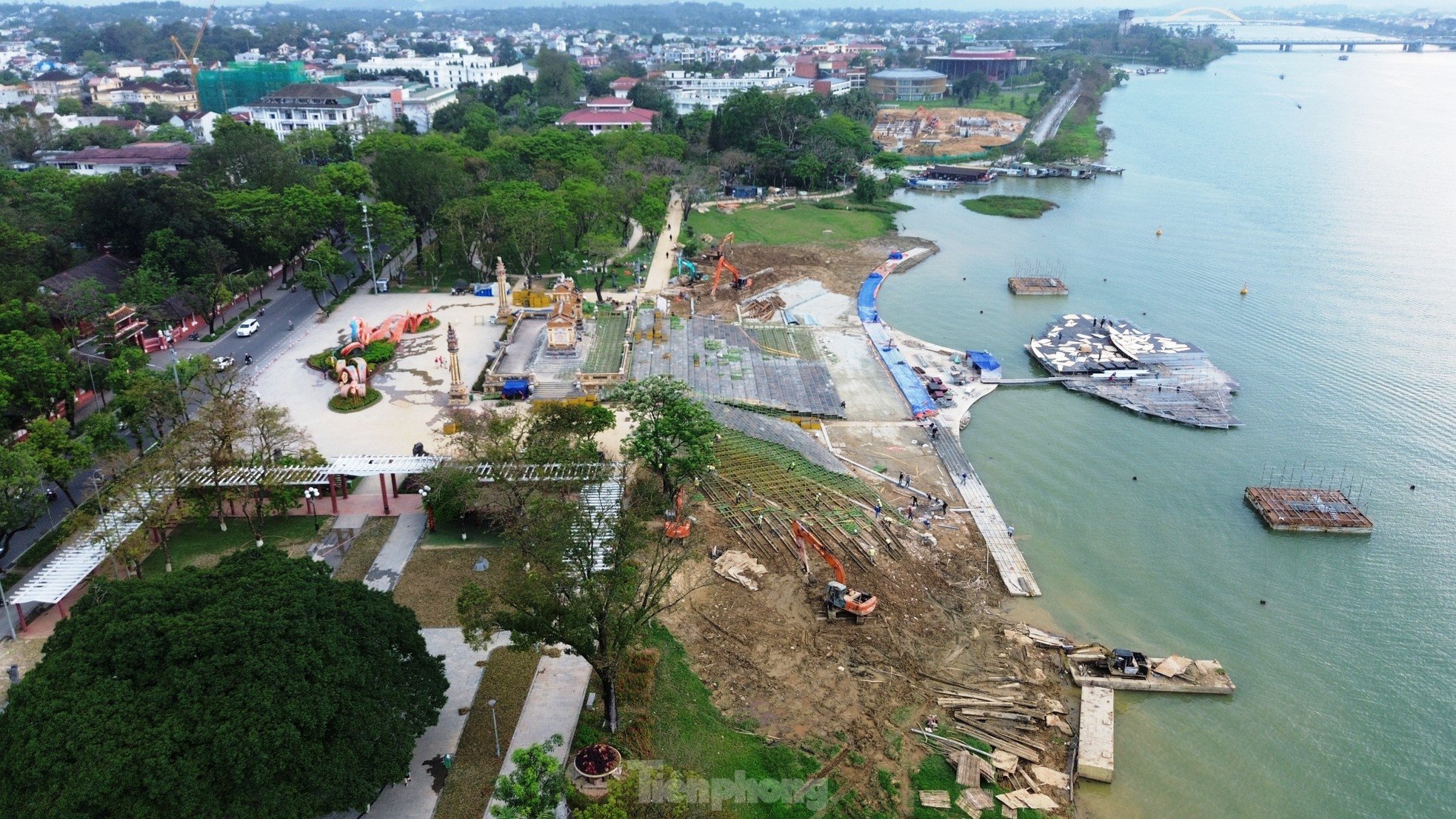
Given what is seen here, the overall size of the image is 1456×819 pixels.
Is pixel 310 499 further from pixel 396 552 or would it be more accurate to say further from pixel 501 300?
pixel 501 300

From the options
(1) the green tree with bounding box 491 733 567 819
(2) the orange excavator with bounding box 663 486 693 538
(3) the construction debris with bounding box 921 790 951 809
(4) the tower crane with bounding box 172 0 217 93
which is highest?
(4) the tower crane with bounding box 172 0 217 93

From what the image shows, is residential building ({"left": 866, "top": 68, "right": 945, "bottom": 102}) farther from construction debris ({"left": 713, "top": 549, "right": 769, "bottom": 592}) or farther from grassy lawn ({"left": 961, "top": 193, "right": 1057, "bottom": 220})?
construction debris ({"left": 713, "top": 549, "right": 769, "bottom": 592})

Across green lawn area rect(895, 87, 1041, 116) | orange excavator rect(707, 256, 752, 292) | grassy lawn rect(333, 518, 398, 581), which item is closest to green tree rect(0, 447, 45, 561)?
grassy lawn rect(333, 518, 398, 581)

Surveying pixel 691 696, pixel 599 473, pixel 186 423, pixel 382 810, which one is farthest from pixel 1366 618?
pixel 186 423

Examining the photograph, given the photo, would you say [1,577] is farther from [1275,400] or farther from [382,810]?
[1275,400]

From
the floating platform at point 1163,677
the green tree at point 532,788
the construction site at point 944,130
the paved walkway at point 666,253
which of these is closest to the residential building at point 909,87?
the construction site at point 944,130

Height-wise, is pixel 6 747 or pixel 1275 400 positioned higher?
pixel 6 747

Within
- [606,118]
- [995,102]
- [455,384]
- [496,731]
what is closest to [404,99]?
[606,118]
